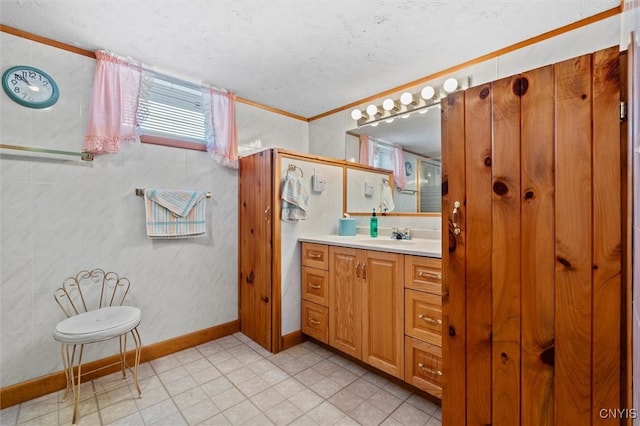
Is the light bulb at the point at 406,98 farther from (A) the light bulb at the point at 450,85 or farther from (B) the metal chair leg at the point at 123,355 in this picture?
(B) the metal chair leg at the point at 123,355

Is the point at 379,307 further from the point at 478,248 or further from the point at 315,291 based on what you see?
the point at 478,248

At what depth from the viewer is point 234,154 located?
2623mm

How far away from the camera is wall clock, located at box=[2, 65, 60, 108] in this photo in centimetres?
168

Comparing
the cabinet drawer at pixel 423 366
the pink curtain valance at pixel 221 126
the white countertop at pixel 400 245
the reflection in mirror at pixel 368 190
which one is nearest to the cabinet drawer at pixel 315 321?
the white countertop at pixel 400 245

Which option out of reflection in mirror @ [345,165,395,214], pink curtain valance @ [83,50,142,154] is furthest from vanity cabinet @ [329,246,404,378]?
pink curtain valance @ [83,50,142,154]

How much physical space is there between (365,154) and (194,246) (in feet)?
5.97

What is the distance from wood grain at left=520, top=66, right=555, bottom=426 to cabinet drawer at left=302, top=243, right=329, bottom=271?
1393mm

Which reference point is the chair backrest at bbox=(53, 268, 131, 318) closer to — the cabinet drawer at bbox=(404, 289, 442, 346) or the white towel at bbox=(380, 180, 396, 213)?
the cabinet drawer at bbox=(404, 289, 442, 346)

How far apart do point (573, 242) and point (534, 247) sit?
0.36 ft

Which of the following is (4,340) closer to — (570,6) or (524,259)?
(524,259)

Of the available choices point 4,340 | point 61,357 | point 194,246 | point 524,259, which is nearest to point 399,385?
point 524,259

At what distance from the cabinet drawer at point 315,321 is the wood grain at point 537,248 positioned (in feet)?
4.62

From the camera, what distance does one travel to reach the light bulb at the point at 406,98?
2.38 meters

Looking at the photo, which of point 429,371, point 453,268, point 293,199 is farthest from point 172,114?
point 429,371
